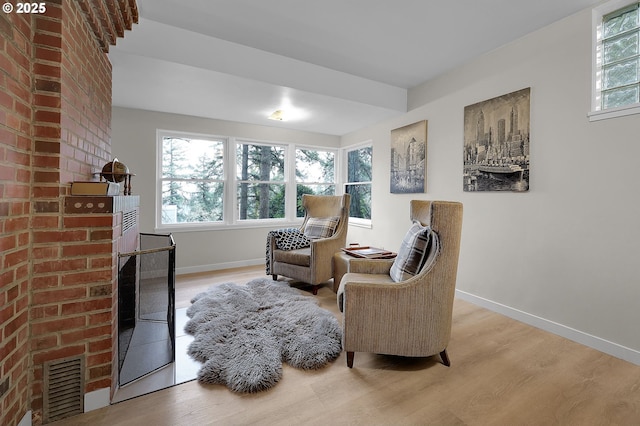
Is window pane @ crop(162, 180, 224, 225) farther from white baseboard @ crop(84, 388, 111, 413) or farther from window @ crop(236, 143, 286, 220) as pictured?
white baseboard @ crop(84, 388, 111, 413)

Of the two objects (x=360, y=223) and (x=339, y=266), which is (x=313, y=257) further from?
(x=360, y=223)

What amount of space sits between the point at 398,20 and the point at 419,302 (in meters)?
2.15

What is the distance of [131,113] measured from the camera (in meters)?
3.53

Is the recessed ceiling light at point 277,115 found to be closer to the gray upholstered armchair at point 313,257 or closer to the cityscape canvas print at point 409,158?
the gray upholstered armchair at point 313,257

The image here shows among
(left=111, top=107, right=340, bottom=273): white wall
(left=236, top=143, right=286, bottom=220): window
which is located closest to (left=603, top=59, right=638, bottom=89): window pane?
(left=111, top=107, right=340, bottom=273): white wall

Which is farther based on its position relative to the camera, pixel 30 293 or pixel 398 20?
pixel 398 20

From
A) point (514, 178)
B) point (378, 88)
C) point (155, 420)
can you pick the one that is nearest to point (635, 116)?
point (514, 178)

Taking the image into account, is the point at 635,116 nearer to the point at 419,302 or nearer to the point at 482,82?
the point at 482,82

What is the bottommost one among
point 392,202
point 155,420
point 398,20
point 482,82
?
point 155,420

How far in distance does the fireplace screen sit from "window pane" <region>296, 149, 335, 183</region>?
317cm

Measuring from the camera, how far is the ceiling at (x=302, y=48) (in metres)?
2.07

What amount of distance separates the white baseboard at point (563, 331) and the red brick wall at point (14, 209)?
3310 mm

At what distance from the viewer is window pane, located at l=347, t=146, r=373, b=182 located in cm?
461

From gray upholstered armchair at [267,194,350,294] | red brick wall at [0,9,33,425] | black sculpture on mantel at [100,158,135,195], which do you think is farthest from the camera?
gray upholstered armchair at [267,194,350,294]
